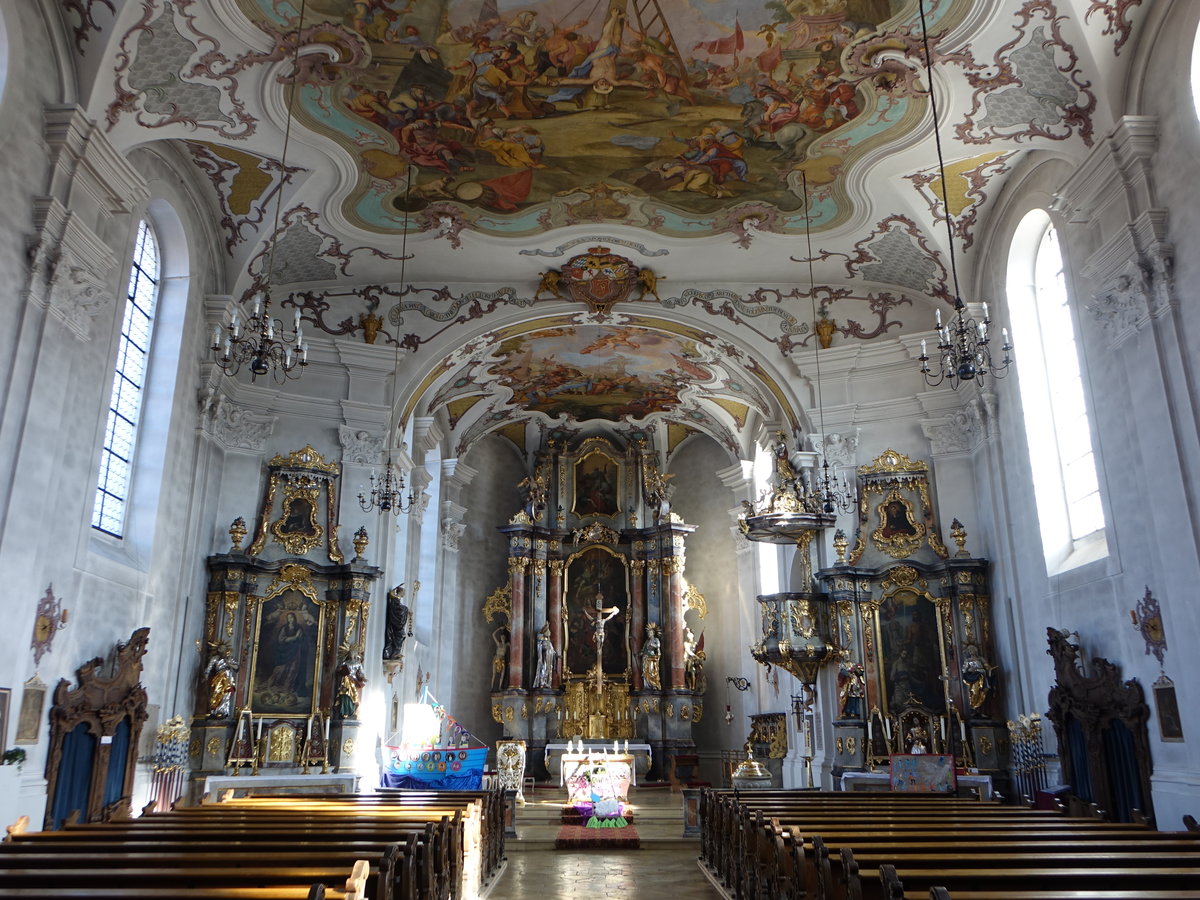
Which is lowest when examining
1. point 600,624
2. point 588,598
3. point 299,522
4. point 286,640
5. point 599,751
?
point 599,751

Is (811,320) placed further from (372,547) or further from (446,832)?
(446,832)

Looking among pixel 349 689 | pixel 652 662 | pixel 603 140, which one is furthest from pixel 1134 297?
pixel 652 662

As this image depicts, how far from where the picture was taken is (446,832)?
23.8 ft

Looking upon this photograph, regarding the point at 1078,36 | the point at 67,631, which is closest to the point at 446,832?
the point at 67,631

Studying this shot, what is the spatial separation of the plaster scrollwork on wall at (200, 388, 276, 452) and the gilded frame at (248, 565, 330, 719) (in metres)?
1.98

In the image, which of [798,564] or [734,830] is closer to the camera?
[734,830]

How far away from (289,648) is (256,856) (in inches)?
357

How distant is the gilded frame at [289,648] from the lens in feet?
45.4

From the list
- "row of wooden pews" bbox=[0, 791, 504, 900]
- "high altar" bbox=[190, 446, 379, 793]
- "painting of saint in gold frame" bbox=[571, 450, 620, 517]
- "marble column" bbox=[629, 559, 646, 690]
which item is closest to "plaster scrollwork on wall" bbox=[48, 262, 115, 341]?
"row of wooden pews" bbox=[0, 791, 504, 900]

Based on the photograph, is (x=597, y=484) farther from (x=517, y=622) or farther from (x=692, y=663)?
(x=692, y=663)

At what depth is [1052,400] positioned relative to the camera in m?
12.2

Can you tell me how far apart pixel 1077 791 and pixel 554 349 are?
1179 centimetres

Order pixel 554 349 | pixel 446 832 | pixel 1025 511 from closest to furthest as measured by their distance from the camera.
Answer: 1. pixel 446 832
2. pixel 1025 511
3. pixel 554 349

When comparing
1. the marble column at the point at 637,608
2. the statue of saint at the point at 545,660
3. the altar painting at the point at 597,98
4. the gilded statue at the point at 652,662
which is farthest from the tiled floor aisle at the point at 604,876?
the marble column at the point at 637,608
